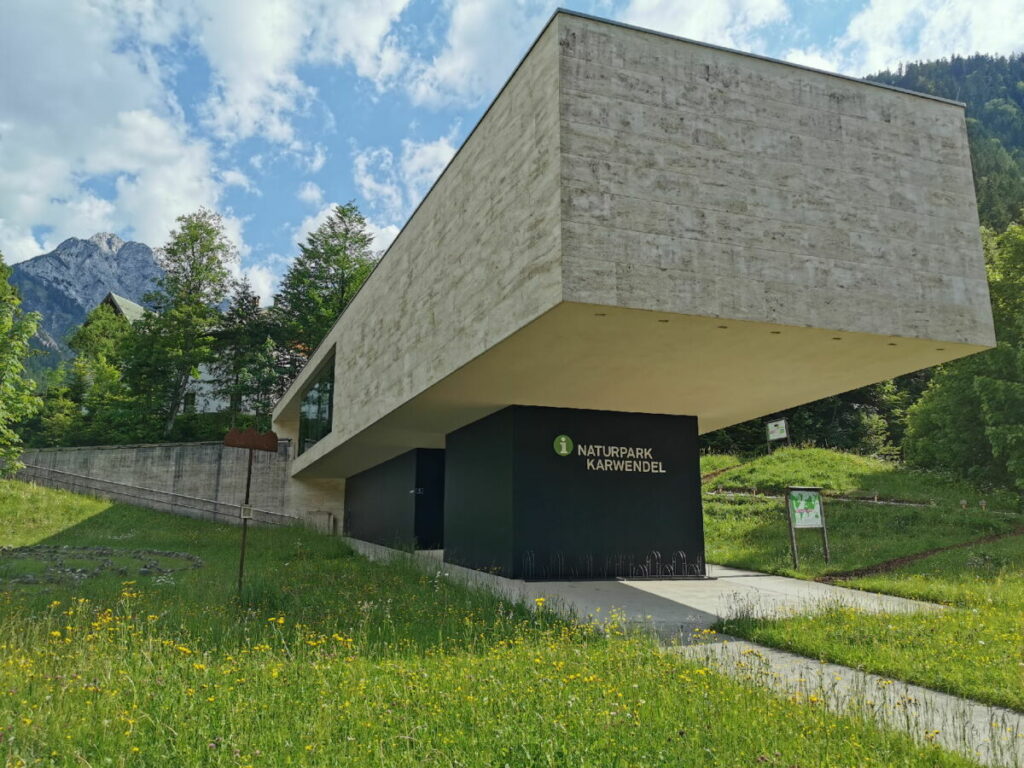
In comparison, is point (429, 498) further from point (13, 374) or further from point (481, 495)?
point (13, 374)

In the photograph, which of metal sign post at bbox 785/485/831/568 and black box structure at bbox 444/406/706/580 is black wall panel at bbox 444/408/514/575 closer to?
black box structure at bbox 444/406/706/580

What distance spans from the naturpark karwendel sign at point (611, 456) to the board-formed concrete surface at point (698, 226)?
238cm

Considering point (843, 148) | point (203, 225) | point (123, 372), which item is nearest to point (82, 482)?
point (123, 372)

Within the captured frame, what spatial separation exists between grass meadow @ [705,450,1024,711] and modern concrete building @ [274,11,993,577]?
385 centimetres

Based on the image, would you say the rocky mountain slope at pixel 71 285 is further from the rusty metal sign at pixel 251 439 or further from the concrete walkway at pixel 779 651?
the concrete walkway at pixel 779 651

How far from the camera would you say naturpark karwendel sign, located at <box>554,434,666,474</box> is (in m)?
14.8

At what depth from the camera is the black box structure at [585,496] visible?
14.2m

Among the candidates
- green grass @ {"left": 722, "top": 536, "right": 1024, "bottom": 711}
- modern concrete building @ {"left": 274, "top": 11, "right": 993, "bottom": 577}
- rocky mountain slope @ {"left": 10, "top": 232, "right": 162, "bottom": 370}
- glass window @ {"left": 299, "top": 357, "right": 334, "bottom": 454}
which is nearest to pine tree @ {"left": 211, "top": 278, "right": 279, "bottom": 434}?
glass window @ {"left": 299, "top": 357, "right": 334, "bottom": 454}

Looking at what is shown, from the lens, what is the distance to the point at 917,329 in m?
10.1

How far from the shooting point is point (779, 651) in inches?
300

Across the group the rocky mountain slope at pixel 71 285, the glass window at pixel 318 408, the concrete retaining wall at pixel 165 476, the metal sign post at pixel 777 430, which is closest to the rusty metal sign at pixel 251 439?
the glass window at pixel 318 408

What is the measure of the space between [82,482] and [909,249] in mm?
32547

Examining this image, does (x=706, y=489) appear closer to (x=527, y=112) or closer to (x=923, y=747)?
(x=527, y=112)

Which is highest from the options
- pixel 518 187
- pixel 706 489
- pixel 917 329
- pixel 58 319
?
pixel 58 319
